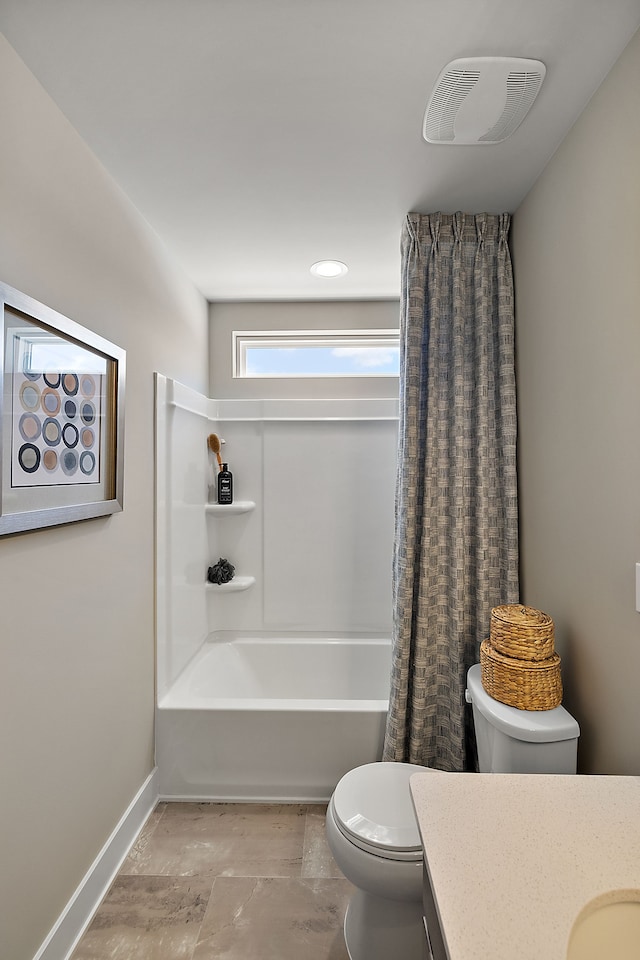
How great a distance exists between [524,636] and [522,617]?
78 mm

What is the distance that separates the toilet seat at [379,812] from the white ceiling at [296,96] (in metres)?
2.03

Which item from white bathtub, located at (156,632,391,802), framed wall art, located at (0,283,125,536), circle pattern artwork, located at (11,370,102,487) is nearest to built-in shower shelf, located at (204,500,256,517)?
white bathtub, located at (156,632,391,802)

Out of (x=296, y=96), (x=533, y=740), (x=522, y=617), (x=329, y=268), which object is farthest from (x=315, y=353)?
(x=533, y=740)

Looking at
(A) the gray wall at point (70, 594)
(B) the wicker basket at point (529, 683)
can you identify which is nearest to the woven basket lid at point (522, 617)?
(B) the wicker basket at point (529, 683)

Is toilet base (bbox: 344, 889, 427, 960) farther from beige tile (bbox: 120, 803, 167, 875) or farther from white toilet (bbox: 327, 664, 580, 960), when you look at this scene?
beige tile (bbox: 120, 803, 167, 875)

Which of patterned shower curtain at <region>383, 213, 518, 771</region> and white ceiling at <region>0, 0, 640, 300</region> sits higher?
white ceiling at <region>0, 0, 640, 300</region>

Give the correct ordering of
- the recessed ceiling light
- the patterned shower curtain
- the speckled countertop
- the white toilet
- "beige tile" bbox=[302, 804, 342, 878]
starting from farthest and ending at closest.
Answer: the recessed ceiling light < the patterned shower curtain < "beige tile" bbox=[302, 804, 342, 878] < the white toilet < the speckled countertop

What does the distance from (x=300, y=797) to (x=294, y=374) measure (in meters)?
2.27

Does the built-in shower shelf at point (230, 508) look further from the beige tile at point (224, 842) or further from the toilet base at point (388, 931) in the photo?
the toilet base at point (388, 931)

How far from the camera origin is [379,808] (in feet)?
5.28

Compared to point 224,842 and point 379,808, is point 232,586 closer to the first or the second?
point 224,842

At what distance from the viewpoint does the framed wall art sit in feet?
4.24

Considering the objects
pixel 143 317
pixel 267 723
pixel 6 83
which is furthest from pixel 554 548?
pixel 6 83

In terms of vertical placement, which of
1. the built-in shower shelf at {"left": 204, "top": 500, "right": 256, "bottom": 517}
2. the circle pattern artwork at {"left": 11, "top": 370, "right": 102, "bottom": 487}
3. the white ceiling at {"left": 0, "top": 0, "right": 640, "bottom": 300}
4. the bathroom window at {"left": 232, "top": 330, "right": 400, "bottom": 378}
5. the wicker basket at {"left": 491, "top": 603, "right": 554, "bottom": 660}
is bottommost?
the wicker basket at {"left": 491, "top": 603, "right": 554, "bottom": 660}
